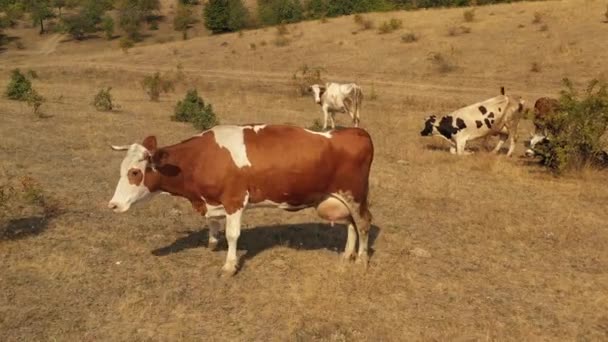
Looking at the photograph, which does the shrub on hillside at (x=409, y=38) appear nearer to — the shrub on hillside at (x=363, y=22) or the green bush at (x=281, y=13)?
the shrub on hillside at (x=363, y=22)

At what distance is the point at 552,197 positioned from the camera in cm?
1126

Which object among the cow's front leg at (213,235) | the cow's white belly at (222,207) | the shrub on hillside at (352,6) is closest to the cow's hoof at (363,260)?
the cow's white belly at (222,207)

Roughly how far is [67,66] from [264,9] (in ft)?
119

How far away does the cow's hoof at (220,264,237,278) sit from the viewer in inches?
287

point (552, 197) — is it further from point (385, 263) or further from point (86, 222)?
point (86, 222)

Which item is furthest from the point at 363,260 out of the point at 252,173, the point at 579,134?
the point at 579,134

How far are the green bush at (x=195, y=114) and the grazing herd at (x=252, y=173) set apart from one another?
9.80 metres

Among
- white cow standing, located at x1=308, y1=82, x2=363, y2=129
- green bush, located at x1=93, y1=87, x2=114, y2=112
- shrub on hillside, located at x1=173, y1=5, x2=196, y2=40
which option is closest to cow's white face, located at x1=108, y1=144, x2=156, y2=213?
white cow standing, located at x1=308, y1=82, x2=363, y2=129

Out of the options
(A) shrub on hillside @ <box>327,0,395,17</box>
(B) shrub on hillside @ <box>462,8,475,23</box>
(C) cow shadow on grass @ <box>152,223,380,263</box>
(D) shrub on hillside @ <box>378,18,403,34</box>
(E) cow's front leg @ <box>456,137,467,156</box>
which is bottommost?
(E) cow's front leg @ <box>456,137,467,156</box>

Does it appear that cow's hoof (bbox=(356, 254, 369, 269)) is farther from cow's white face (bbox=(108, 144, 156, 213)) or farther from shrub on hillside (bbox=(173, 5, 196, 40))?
shrub on hillside (bbox=(173, 5, 196, 40))

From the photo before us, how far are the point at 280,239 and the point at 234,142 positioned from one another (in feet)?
7.07

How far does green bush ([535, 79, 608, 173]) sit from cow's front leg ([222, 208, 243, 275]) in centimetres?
840

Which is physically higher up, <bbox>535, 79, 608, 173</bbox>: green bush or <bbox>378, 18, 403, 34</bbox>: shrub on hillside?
<bbox>378, 18, 403, 34</bbox>: shrub on hillside

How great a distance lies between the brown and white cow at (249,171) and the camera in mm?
6988
